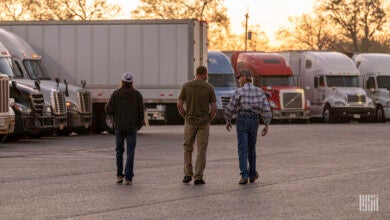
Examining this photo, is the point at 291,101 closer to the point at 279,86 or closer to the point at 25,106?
the point at 279,86

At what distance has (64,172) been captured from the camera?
1997cm

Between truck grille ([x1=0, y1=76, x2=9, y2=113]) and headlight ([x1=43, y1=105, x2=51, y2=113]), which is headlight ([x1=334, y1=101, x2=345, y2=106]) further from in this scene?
truck grille ([x1=0, y1=76, x2=9, y2=113])

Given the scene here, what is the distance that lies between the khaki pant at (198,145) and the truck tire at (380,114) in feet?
121

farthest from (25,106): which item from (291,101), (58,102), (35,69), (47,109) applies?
(291,101)

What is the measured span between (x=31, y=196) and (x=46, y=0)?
3020 inches

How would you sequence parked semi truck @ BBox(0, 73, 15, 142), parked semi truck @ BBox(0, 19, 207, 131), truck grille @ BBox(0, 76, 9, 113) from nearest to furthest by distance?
parked semi truck @ BBox(0, 73, 15, 142) < truck grille @ BBox(0, 76, 9, 113) < parked semi truck @ BBox(0, 19, 207, 131)

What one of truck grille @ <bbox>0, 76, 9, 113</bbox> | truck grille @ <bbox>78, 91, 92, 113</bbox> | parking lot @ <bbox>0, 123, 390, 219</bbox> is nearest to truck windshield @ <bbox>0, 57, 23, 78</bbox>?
truck grille @ <bbox>78, 91, 92, 113</bbox>

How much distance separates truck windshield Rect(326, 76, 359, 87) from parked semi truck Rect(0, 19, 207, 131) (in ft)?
53.2

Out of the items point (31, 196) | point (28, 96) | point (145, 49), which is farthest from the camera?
point (145, 49)

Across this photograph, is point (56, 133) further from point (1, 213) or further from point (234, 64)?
point (1, 213)

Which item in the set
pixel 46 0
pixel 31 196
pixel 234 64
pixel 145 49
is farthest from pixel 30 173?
pixel 46 0

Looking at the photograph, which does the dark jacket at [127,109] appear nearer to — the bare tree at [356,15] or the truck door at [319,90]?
the truck door at [319,90]

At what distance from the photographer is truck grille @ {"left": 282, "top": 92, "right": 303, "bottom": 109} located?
5162cm

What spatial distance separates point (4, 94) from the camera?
28.9 m
